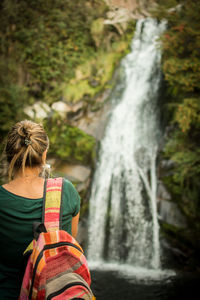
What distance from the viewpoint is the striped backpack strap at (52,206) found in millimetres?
1326

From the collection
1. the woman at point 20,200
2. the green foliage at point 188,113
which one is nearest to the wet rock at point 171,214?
the green foliage at point 188,113

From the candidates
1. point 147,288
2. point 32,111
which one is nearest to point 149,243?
point 147,288

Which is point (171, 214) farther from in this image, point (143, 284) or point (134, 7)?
point (134, 7)

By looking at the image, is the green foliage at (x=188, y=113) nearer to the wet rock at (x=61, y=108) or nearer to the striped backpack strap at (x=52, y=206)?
the wet rock at (x=61, y=108)

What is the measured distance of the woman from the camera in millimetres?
1327

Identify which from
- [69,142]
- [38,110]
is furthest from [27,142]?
[38,110]

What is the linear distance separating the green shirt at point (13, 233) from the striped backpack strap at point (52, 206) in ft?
0.14

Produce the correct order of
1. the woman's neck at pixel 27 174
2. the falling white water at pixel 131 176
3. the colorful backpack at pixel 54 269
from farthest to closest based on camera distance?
the falling white water at pixel 131 176 < the woman's neck at pixel 27 174 < the colorful backpack at pixel 54 269

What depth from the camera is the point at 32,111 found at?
7992mm

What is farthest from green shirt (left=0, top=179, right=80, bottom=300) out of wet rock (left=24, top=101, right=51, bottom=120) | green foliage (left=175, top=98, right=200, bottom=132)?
wet rock (left=24, top=101, right=51, bottom=120)

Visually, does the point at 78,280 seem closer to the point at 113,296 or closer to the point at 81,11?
the point at 113,296

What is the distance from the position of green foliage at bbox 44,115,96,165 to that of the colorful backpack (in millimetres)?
6628

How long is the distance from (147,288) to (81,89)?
653cm

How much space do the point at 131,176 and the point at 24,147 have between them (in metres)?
6.44
